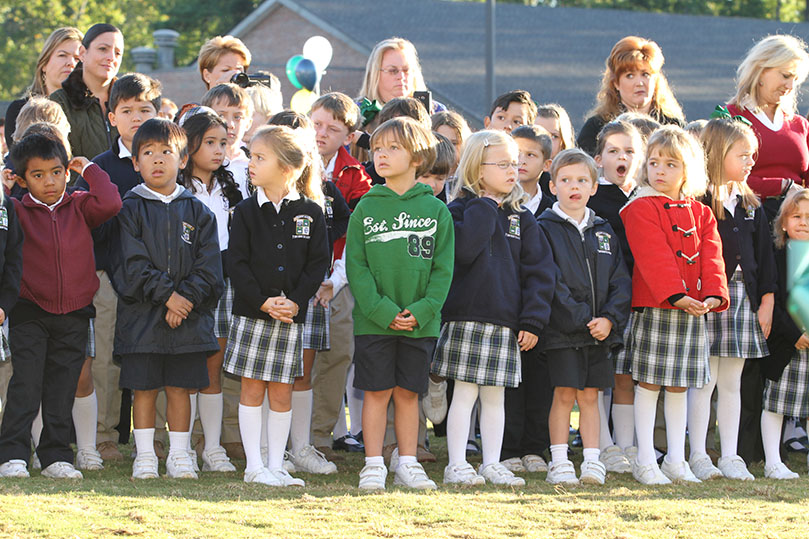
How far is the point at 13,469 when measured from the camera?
5766 millimetres

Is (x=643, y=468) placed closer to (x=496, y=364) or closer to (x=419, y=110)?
(x=496, y=364)

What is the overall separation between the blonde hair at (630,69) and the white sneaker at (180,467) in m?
3.88

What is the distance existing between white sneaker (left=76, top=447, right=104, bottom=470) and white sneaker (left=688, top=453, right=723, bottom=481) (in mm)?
3380

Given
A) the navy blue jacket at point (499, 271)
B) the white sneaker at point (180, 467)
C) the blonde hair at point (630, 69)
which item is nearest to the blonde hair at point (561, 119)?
the blonde hair at point (630, 69)

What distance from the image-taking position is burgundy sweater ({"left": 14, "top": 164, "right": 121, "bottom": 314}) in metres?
5.93

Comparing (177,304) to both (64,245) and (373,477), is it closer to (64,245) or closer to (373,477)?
(64,245)

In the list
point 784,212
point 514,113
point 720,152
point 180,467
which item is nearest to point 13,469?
point 180,467

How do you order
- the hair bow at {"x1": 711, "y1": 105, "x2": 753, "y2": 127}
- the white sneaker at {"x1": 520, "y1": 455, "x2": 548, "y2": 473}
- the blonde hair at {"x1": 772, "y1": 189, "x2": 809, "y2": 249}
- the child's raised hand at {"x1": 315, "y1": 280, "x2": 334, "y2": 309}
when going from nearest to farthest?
1. the child's raised hand at {"x1": 315, "y1": 280, "x2": 334, "y2": 309}
2. the white sneaker at {"x1": 520, "y1": 455, "x2": 548, "y2": 473}
3. the blonde hair at {"x1": 772, "y1": 189, "x2": 809, "y2": 249}
4. the hair bow at {"x1": 711, "y1": 105, "x2": 753, "y2": 127}

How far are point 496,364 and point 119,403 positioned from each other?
2408 millimetres

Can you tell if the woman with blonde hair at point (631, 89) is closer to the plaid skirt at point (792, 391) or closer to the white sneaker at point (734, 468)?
the plaid skirt at point (792, 391)

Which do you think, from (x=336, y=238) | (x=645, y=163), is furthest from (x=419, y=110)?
(x=645, y=163)

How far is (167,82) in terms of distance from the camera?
31906 millimetres

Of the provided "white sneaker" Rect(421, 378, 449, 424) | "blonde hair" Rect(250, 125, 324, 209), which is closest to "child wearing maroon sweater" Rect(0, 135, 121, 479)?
"blonde hair" Rect(250, 125, 324, 209)

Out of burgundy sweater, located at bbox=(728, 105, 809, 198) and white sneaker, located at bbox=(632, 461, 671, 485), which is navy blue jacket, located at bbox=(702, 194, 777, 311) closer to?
burgundy sweater, located at bbox=(728, 105, 809, 198)
